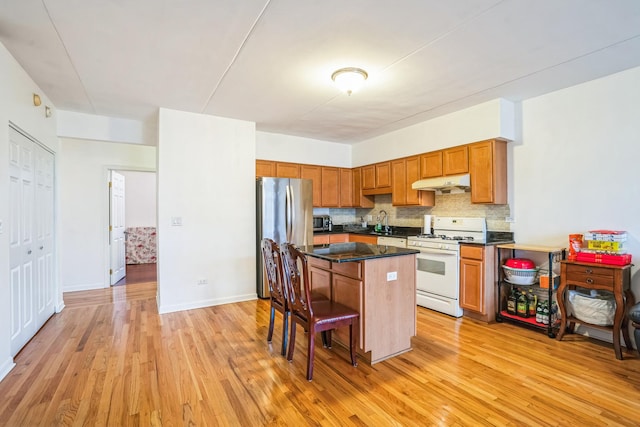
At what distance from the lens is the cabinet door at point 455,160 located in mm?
3879

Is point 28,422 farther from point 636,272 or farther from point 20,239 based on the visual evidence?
point 636,272

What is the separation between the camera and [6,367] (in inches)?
94.4

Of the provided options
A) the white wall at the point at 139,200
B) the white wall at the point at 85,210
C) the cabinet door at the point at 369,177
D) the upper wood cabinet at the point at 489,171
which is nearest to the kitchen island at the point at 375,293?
the upper wood cabinet at the point at 489,171

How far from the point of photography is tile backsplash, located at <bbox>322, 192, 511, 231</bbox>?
3.88 m

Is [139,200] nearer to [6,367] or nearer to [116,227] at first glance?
[116,227]

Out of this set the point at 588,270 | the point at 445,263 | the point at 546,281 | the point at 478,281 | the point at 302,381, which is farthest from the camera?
the point at 445,263

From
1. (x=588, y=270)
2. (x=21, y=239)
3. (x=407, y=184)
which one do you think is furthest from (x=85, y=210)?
(x=588, y=270)

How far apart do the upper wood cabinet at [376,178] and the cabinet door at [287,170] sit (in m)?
1.22

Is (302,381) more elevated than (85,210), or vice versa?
(85,210)

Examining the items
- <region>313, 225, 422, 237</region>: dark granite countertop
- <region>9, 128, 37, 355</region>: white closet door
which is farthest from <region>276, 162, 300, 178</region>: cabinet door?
<region>9, 128, 37, 355</region>: white closet door

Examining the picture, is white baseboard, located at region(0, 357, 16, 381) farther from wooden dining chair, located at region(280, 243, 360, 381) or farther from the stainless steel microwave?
the stainless steel microwave

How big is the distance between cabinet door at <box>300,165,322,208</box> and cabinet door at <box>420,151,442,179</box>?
1779 millimetres

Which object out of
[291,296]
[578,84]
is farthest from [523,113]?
[291,296]

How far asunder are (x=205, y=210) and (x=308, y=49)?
2526mm
